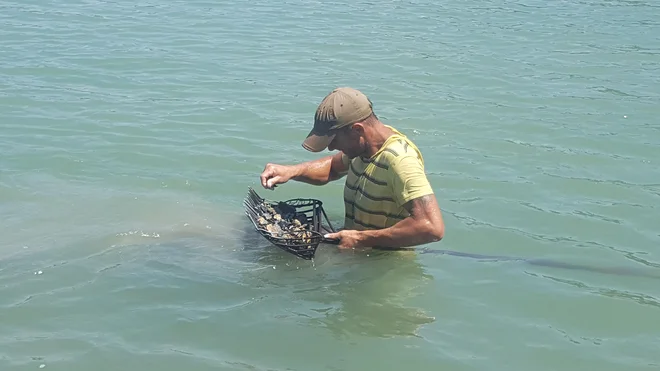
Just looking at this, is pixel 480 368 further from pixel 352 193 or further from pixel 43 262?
pixel 43 262

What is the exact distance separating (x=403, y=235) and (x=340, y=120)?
98 centimetres

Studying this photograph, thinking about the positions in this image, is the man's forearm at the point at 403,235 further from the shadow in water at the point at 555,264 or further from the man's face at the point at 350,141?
the shadow in water at the point at 555,264

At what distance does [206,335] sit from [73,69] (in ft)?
28.3

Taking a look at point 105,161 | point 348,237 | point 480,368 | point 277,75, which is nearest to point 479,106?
point 277,75

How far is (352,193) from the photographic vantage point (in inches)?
258

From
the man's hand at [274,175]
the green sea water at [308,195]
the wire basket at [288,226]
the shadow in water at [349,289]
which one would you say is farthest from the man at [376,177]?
the man's hand at [274,175]

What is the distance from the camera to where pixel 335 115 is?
5930mm

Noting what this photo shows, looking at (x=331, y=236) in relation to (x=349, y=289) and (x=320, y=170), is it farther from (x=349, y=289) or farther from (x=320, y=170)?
(x=320, y=170)

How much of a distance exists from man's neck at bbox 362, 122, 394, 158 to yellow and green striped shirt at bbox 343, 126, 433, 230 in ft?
0.11


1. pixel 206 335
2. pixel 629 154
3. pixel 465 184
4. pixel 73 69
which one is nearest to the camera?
pixel 206 335

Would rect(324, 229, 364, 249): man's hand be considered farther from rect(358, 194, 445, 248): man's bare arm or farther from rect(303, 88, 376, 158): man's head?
rect(303, 88, 376, 158): man's head

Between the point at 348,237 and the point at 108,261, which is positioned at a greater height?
the point at 348,237

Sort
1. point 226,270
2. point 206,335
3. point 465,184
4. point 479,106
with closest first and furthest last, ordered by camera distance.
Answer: point 206,335
point 226,270
point 465,184
point 479,106

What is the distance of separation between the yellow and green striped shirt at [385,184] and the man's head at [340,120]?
0.88ft
